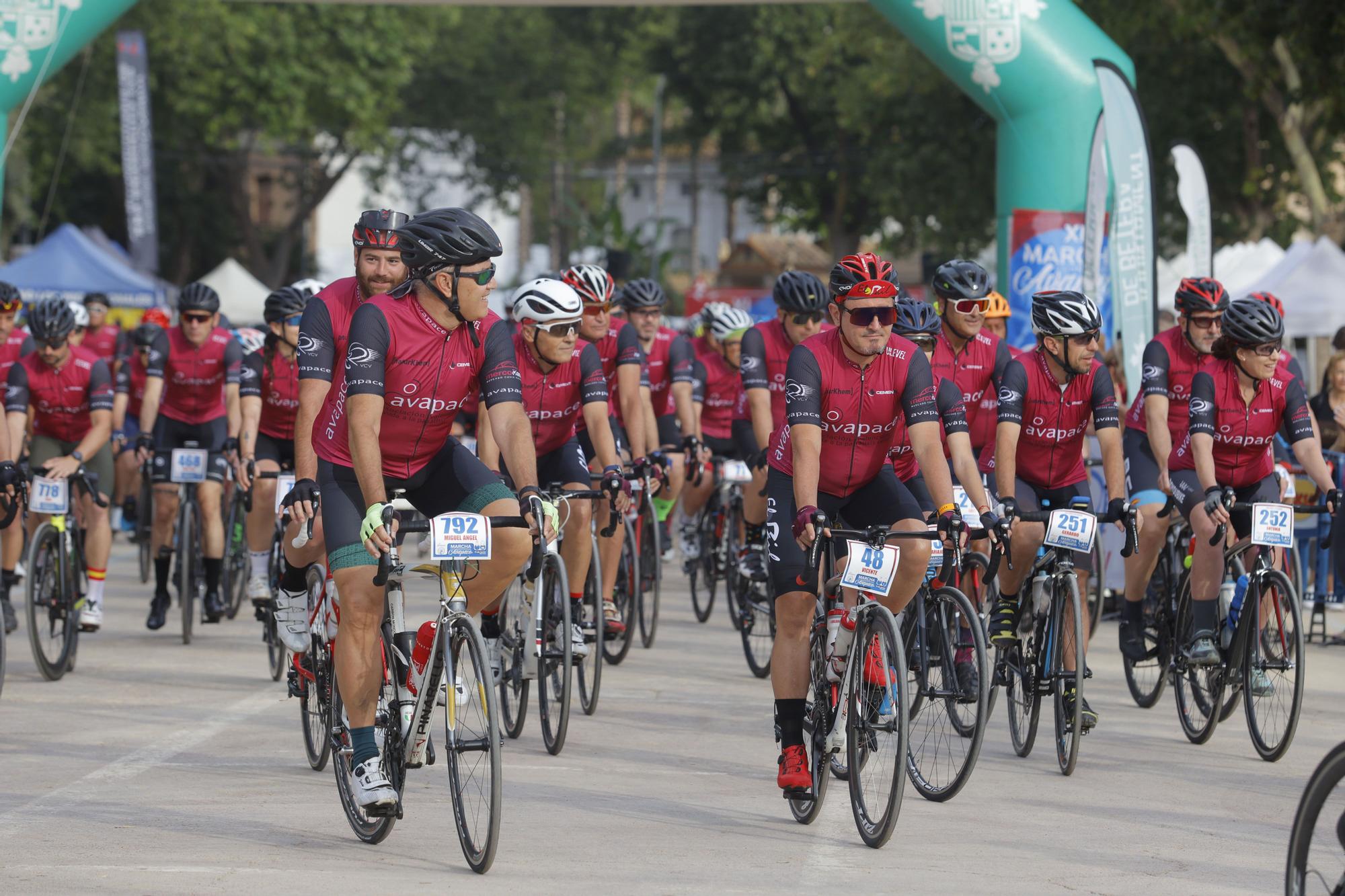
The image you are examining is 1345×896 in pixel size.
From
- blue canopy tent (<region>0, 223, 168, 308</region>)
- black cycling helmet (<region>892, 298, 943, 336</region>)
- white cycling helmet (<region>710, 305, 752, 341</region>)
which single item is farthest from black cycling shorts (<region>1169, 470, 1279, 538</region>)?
blue canopy tent (<region>0, 223, 168, 308</region>)

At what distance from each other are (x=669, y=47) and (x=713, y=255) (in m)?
60.0

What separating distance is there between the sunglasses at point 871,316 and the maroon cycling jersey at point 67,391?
18.9 ft

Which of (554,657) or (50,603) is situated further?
(50,603)

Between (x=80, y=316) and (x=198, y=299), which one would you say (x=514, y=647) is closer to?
(x=198, y=299)

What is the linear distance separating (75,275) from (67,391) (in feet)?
61.6

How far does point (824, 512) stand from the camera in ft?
24.4

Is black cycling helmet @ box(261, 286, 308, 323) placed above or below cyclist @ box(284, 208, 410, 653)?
above

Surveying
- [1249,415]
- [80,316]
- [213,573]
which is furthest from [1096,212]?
[80,316]

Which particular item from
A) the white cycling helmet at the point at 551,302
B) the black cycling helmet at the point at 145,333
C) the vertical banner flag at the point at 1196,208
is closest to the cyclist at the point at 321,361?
the white cycling helmet at the point at 551,302

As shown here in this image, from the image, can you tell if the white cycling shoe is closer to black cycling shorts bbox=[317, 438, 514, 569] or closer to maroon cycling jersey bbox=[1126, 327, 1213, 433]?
black cycling shorts bbox=[317, 438, 514, 569]

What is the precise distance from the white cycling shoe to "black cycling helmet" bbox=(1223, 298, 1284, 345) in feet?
14.6

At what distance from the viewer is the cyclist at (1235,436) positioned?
30.4 feet

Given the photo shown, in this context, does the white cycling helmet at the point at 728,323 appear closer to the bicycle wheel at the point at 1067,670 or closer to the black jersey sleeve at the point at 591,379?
the black jersey sleeve at the point at 591,379

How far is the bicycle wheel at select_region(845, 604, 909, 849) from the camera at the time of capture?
6.75 meters
